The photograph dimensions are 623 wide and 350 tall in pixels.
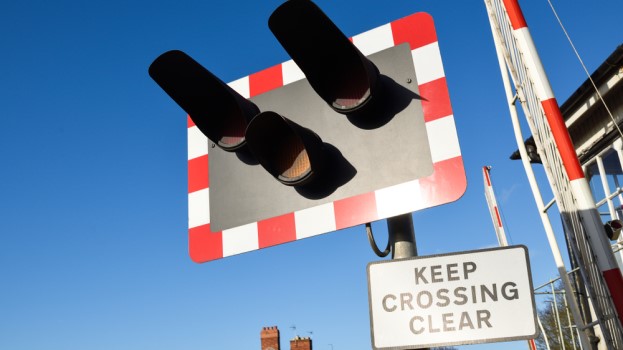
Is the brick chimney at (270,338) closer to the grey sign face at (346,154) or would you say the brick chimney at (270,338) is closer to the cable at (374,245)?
the grey sign face at (346,154)

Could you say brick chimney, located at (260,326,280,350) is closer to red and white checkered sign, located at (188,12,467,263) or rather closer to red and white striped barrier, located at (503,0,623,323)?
red and white checkered sign, located at (188,12,467,263)

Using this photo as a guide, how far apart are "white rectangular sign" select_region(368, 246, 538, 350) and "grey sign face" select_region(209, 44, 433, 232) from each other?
0.50m

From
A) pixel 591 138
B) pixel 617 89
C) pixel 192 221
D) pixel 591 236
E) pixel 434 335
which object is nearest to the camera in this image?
pixel 434 335

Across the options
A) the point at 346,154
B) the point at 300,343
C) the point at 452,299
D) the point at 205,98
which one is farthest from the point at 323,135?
the point at 300,343

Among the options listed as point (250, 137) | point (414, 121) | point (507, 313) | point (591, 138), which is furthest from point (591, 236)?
point (591, 138)

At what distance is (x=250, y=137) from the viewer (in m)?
2.32

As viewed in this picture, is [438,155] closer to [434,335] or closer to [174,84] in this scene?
[434,335]

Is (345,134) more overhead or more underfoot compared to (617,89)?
more underfoot

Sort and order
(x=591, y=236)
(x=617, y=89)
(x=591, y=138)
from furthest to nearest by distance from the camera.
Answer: (x=591, y=138), (x=617, y=89), (x=591, y=236)

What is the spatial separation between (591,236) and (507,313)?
676 mm

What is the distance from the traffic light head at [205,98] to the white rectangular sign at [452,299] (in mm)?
1044

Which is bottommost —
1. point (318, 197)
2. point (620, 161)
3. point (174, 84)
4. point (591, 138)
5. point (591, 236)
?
point (591, 236)

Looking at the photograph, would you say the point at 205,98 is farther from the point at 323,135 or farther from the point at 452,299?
the point at 452,299

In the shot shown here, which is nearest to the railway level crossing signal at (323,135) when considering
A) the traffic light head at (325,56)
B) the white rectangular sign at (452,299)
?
the traffic light head at (325,56)
